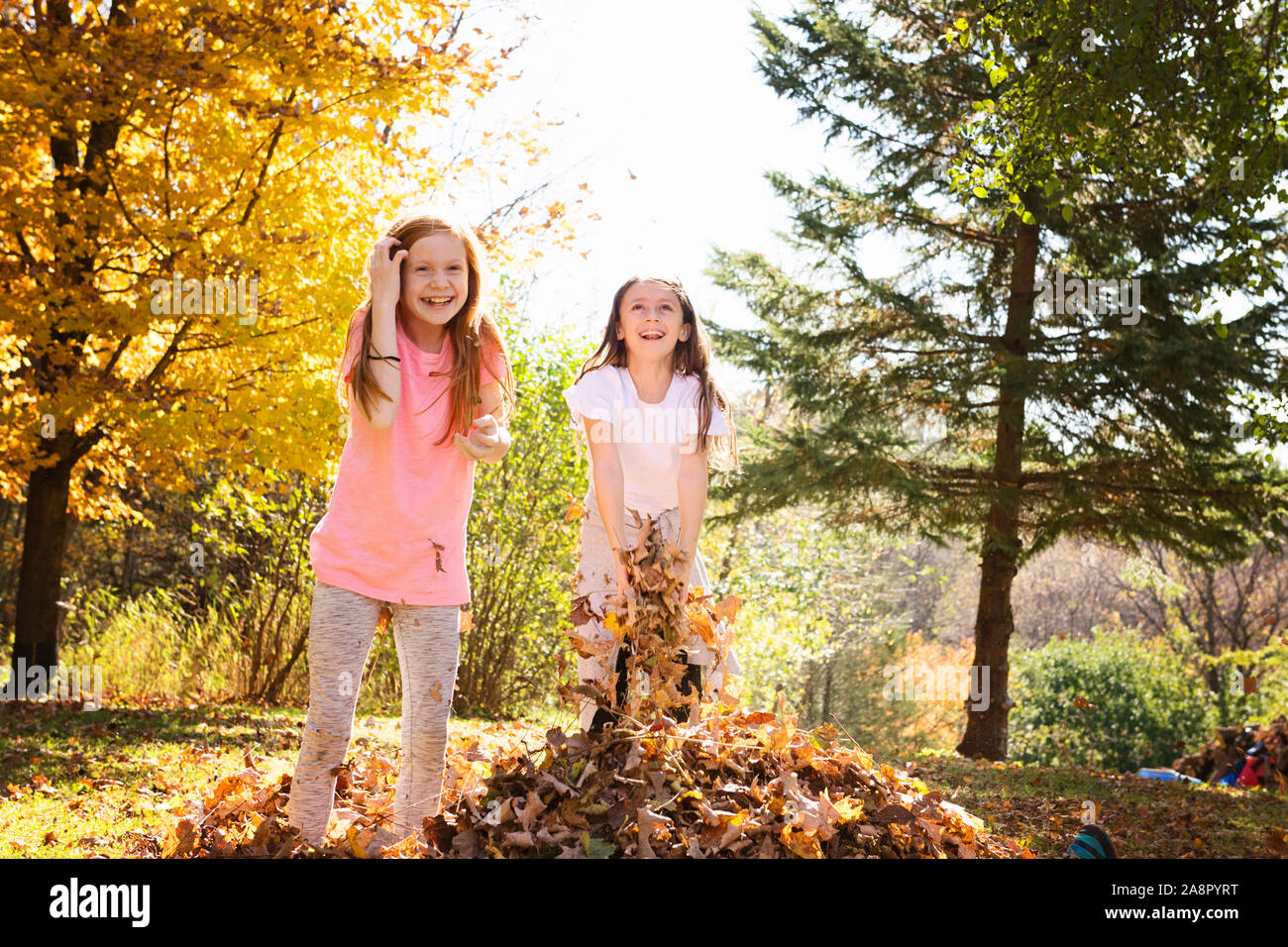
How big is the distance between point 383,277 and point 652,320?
979 mm

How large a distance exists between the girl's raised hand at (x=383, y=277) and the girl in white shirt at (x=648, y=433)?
0.65m

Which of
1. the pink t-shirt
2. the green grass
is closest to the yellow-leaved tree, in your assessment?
the pink t-shirt

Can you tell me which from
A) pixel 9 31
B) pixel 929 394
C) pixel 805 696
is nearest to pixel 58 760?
pixel 9 31

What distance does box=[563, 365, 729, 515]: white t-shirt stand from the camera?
3.50 meters

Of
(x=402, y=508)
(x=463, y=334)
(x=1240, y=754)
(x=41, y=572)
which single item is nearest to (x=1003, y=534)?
(x=1240, y=754)

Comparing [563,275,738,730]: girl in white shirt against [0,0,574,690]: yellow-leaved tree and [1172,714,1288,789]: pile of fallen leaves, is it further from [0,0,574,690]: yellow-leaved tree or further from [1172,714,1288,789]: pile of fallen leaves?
[1172,714,1288,789]: pile of fallen leaves

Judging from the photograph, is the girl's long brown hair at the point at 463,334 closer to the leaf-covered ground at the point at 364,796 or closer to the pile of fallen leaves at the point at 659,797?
the pile of fallen leaves at the point at 659,797

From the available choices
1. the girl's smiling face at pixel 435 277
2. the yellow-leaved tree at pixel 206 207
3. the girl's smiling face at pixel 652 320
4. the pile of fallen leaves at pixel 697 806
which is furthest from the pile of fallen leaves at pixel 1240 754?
the girl's smiling face at pixel 435 277

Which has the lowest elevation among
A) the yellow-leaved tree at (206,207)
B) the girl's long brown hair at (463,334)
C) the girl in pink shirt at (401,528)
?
the girl in pink shirt at (401,528)

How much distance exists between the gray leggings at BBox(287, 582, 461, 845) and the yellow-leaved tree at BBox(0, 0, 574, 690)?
4.21 metres

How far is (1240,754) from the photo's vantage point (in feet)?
37.5

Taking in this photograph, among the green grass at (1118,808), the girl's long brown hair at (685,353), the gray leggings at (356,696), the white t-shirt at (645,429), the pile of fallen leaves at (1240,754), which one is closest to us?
the gray leggings at (356,696)

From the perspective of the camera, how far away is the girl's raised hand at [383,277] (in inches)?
117

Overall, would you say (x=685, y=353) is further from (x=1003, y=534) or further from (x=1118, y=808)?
(x=1003, y=534)
